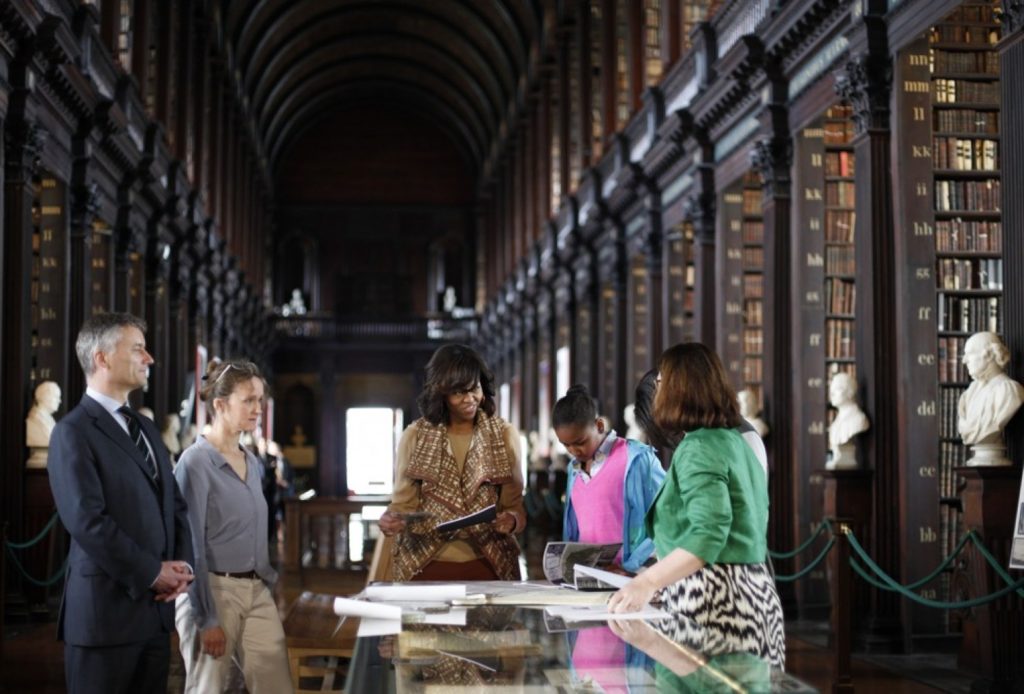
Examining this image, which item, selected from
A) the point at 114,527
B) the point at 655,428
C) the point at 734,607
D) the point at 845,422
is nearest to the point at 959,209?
the point at 845,422

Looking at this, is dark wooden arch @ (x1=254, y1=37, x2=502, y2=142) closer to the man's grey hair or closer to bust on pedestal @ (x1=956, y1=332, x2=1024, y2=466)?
bust on pedestal @ (x1=956, y1=332, x2=1024, y2=466)

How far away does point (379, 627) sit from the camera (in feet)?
10.0

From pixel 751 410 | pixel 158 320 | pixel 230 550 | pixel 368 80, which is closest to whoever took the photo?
pixel 230 550

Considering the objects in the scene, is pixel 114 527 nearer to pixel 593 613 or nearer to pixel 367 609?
pixel 367 609

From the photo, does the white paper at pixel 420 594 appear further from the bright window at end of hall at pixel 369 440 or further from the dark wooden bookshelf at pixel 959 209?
the bright window at end of hall at pixel 369 440

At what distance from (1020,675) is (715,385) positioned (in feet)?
13.1

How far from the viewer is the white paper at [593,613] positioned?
3.21m

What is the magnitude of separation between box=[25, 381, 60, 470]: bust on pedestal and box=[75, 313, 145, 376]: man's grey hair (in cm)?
674

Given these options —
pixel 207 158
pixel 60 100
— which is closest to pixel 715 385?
pixel 60 100

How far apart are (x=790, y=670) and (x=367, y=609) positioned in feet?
16.1

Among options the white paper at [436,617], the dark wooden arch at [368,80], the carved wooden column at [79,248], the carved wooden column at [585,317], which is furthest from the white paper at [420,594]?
the dark wooden arch at [368,80]

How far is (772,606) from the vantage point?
3402mm

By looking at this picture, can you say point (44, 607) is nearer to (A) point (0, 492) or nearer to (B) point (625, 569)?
(A) point (0, 492)

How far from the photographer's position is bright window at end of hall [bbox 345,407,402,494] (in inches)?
1407
